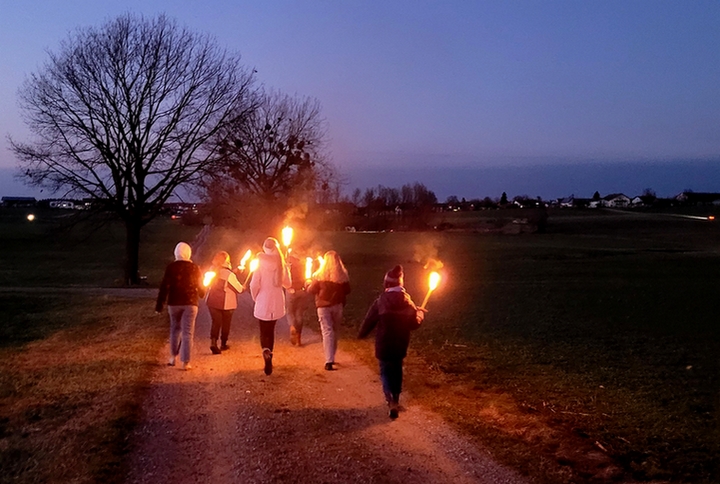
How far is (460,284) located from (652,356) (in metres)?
13.6

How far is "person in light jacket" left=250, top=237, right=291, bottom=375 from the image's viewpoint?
10266mm

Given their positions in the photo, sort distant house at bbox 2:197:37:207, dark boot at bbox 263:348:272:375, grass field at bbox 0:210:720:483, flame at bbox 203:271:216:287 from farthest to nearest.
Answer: distant house at bbox 2:197:37:207 → flame at bbox 203:271:216:287 → dark boot at bbox 263:348:272:375 → grass field at bbox 0:210:720:483

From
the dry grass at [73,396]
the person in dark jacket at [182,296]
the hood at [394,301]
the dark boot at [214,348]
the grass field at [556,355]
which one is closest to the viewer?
the dry grass at [73,396]

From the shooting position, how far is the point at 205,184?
28641 millimetres

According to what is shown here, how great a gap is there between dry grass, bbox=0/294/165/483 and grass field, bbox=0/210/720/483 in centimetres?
9

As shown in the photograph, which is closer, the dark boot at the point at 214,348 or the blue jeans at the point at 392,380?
the blue jeans at the point at 392,380

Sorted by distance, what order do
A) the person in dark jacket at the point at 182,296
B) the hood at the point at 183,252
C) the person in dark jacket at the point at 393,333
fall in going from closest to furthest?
the person in dark jacket at the point at 393,333
the person in dark jacket at the point at 182,296
the hood at the point at 183,252

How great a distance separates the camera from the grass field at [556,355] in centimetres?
720

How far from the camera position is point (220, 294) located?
38.5 ft

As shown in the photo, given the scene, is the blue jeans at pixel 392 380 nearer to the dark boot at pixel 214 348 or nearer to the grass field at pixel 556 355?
the grass field at pixel 556 355

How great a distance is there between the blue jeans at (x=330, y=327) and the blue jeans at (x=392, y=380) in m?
2.31

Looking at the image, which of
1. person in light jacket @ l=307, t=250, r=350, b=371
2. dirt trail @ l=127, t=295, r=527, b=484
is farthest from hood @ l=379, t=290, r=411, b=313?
person in light jacket @ l=307, t=250, r=350, b=371

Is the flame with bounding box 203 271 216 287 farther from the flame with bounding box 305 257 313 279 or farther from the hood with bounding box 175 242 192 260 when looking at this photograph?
the flame with bounding box 305 257 313 279

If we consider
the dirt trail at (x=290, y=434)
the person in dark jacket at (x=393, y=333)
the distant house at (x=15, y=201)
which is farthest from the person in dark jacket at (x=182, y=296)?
the distant house at (x=15, y=201)
